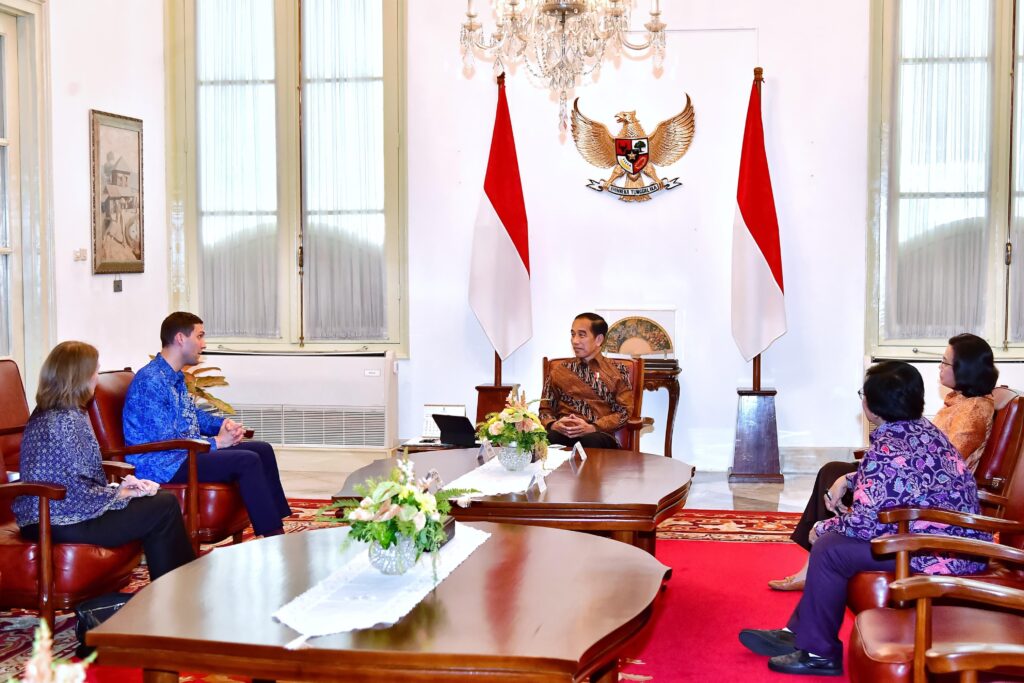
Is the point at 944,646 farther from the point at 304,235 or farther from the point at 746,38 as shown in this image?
the point at 304,235

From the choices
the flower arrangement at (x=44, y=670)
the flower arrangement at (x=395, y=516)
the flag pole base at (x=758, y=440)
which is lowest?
the flag pole base at (x=758, y=440)

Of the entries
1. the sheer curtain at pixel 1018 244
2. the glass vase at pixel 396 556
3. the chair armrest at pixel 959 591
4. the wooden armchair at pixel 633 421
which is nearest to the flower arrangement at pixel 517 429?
the wooden armchair at pixel 633 421

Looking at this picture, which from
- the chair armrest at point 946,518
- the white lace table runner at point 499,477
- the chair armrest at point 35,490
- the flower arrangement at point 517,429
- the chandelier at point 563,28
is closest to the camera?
the chair armrest at point 946,518

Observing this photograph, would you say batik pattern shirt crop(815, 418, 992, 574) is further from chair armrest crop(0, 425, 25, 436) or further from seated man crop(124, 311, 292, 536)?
chair armrest crop(0, 425, 25, 436)

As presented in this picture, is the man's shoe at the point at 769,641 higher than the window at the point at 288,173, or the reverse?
the window at the point at 288,173

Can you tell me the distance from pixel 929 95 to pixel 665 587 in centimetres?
438

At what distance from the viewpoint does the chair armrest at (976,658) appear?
7.25ft

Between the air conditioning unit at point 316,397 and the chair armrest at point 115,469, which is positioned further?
the air conditioning unit at point 316,397

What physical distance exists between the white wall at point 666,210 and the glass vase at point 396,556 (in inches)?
188

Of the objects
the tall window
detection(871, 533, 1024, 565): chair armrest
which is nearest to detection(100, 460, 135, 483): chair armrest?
the tall window

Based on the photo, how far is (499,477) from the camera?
432cm

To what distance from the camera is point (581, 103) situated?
7586mm

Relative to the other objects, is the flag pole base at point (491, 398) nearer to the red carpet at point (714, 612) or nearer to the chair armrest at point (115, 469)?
the red carpet at point (714, 612)

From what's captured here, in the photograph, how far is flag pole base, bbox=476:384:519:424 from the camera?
24.3 ft
